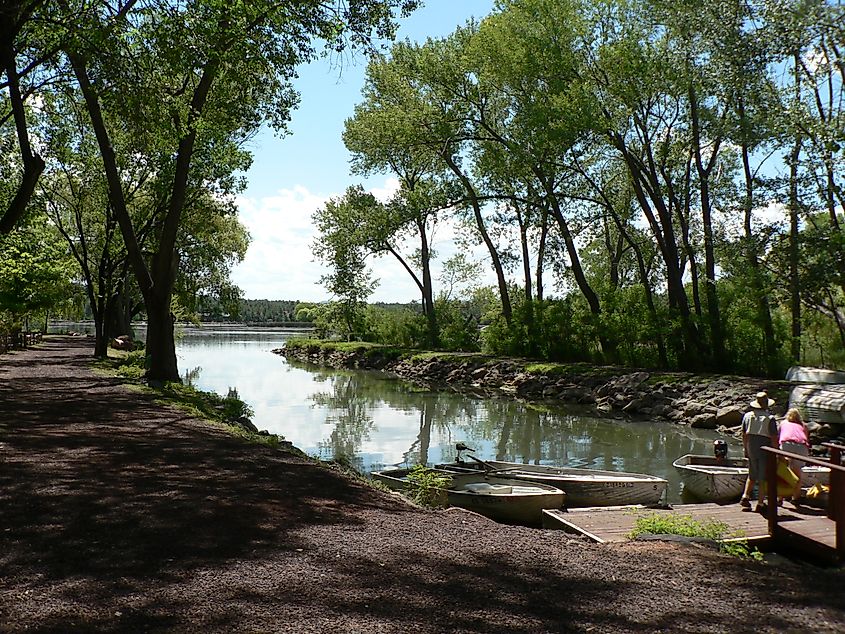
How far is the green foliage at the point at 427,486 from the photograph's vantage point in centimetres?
1005

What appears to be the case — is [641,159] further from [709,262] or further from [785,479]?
[785,479]

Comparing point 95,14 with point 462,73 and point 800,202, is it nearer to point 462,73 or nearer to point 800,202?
point 800,202

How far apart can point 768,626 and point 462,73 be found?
30.0 meters

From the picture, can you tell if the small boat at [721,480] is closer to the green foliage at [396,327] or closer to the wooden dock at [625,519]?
the wooden dock at [625,519]

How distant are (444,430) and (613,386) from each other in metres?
8.39

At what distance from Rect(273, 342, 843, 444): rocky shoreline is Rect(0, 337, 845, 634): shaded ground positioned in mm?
13718

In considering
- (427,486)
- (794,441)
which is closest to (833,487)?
(794,441)

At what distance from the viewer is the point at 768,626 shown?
4.82 meters

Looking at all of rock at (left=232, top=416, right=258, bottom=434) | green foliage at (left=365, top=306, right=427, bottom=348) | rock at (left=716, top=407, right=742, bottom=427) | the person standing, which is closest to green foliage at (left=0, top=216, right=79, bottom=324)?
rock at (left=232, top=416, right=258, bottom=434)

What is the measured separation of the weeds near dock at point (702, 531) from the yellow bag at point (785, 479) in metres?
1.15

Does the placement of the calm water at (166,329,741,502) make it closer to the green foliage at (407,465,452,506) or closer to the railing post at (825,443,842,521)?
the green foliage at (407,465,452,506)

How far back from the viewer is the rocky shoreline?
→ 21031 millimetres

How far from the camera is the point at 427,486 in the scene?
10.2 metres

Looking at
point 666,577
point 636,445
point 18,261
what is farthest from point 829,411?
point 18,261
